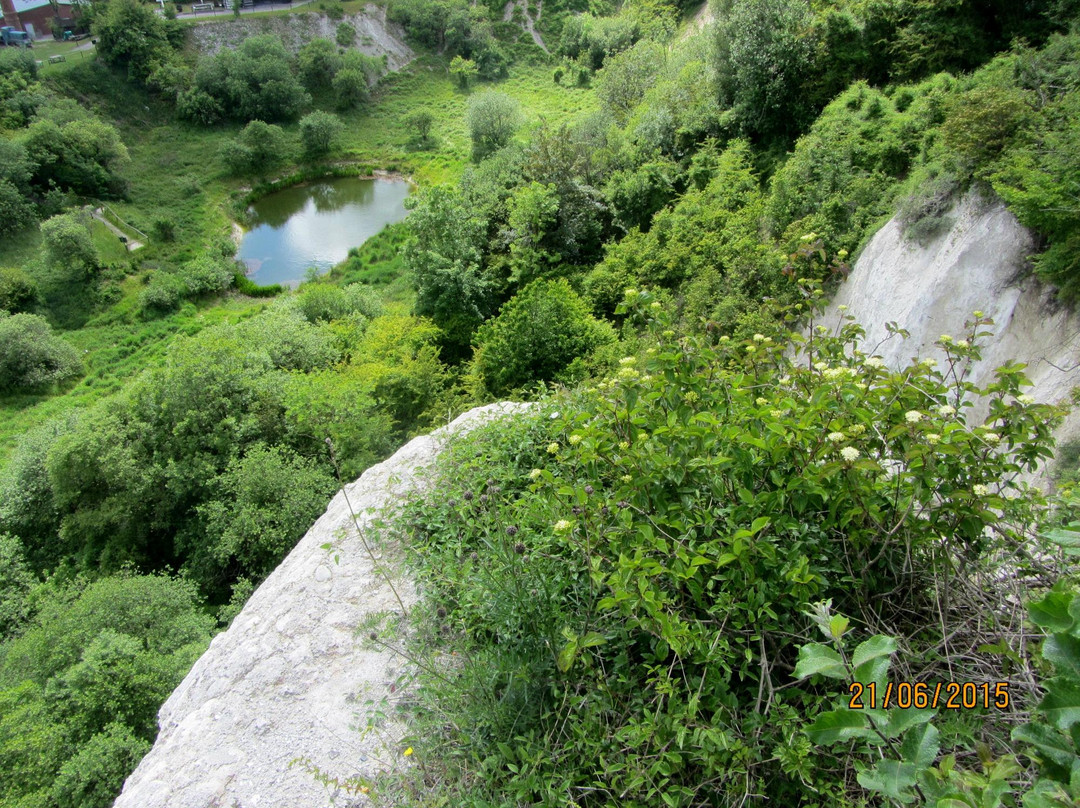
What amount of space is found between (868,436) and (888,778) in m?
2.16

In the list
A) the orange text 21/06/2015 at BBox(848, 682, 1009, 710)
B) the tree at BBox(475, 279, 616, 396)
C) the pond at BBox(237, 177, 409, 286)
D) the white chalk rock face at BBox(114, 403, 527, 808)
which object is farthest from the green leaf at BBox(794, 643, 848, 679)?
Answer: the pond at BBox(237, 177, 409, 286)

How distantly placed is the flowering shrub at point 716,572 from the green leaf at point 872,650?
3.85ft

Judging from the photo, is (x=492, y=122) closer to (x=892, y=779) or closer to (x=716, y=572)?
(x=716, y=572)

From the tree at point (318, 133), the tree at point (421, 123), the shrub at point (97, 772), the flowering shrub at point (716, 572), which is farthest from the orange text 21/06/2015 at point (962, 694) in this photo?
the tree at point (318, 133)

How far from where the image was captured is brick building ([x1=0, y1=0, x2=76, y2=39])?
168ft

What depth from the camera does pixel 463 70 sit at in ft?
166

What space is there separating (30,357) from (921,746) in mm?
38009

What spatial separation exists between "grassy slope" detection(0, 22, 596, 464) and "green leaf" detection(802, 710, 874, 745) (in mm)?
27236

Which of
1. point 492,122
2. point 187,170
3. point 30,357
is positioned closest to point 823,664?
point 30,357

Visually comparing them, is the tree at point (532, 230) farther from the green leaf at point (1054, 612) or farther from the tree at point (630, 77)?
the green leaf at point (1054, 612)

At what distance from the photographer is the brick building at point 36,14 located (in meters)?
51.3

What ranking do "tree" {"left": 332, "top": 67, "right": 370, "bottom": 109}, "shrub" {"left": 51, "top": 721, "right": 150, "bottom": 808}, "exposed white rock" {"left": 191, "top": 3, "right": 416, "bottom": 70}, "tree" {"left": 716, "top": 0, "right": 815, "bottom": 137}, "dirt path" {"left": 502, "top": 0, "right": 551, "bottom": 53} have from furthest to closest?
"dirt path" {"left": 502, "top": 0, "right": 551, "bottom": 53} < "exposed white rock" {"left": 191, "top": 3, "right": 416, "bottom": 70} < "tree" {"left": 332, "top": 67, "right": 370, "bottom": 109} < "tree" {"left": 716, "top": 0, "right": 815, "bottom": 137} < "shrub" {"left": 51, "top": 721, "right": 150, "bottom": 808}

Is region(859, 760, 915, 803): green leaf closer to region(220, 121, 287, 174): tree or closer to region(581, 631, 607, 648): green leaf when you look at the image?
region(581, 631, 607, 648): green leaf

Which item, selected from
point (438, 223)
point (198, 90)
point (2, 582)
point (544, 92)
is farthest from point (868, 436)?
point (198, 90)
